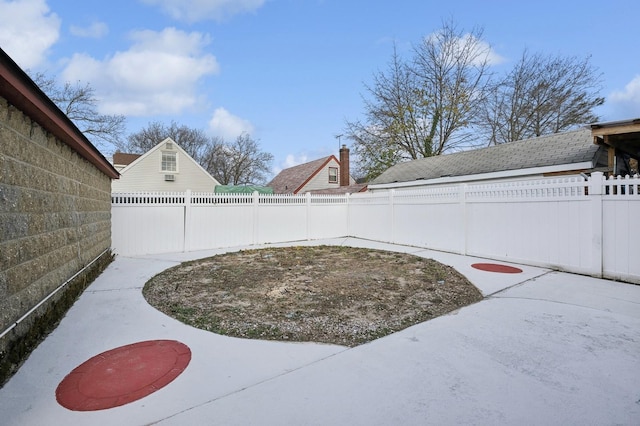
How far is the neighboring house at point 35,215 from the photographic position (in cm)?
246

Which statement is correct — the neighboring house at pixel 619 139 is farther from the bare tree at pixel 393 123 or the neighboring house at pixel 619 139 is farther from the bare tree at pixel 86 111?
the bare tree at pixel 86 111

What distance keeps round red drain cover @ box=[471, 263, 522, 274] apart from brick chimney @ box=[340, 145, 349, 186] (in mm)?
18104

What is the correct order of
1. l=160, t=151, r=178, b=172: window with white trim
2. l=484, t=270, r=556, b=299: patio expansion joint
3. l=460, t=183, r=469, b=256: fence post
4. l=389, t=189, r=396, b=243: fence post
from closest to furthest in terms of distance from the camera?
l=484, t=270, r=556, b=299: patio expansion joint
l=460, t=183, r=469, b=256: fence post
l=389, t=189, r=396, b=243: fence post
l=160, t=151, r=178, b=172: window with white trim

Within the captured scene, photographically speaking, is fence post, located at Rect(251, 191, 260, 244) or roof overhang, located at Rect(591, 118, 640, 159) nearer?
roof overhang, located at Rect(591, 118, 640, 159)

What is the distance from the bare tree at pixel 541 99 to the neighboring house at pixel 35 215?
2213cm

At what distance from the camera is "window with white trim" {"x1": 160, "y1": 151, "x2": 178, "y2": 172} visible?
18.1m

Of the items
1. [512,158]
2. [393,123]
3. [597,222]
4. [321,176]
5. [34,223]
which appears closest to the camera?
[34,223]

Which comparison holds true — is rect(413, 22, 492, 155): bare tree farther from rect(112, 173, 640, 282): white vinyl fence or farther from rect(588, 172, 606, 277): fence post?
rect(588, 172, 606, 277): fence post

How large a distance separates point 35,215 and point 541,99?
77.5ft

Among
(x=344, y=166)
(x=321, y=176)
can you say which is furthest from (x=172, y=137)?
(x=344, y=166)

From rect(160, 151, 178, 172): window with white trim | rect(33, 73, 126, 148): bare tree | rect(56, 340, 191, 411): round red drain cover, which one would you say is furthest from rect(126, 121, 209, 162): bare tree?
rect(56, 340, 191, 411): round red drain cover

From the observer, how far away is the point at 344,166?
79.2 ft

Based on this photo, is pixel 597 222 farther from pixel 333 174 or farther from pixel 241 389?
pixel 333 174

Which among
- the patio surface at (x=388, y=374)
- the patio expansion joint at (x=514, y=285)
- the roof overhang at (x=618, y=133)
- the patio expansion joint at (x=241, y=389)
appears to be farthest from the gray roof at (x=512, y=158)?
the patio expansion joint at (x=241, y=389)
